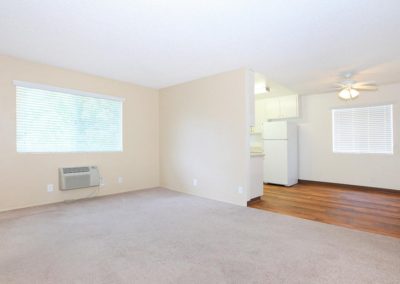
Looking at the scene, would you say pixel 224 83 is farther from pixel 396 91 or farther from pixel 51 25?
pixel 396 91

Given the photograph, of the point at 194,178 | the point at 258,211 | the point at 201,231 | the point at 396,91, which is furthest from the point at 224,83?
the point at 396,91

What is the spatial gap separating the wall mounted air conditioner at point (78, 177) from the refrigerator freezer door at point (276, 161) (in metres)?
4.19

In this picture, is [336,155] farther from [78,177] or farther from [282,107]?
[78,177]

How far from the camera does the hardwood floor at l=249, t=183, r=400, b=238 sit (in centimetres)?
305

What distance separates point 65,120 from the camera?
421 centimetres

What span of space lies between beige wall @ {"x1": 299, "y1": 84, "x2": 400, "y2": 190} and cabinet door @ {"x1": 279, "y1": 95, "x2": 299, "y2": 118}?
0.27 m

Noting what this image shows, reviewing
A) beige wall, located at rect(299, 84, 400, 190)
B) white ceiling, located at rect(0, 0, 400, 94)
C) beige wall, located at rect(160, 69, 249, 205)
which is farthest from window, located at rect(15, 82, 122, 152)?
beige wall, located at rect(299, 84, 400, 190)

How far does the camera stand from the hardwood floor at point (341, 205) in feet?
10.0

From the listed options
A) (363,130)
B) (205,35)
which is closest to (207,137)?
(205,35)

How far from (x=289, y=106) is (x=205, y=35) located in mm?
4315

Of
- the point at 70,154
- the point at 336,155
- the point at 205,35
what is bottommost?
the point at 336,155

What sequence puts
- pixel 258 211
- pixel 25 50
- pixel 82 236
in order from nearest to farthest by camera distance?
pixel 82 236 < pixel 25 50 < pixel 258 211

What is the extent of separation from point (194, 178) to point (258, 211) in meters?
1.61

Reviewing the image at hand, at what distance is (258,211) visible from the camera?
141 inches
